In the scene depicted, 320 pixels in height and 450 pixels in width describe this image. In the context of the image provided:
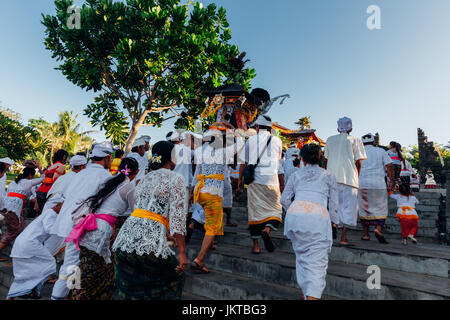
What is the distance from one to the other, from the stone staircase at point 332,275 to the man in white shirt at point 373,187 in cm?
116

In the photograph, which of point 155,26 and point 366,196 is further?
point 155,26

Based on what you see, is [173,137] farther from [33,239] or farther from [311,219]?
[311,219]

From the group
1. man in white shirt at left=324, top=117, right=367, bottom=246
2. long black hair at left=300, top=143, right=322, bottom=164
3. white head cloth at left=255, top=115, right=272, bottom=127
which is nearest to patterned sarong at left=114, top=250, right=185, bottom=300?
long black hair at left=300, top=143, right=322, bottom=164

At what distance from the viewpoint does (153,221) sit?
236 centimetres

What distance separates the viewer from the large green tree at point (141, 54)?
1190 centimetres

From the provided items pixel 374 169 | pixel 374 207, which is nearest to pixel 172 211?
pixel 374 207

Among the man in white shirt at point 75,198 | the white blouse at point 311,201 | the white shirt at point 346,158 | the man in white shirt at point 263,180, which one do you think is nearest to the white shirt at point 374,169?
the white shirt at point 346,158

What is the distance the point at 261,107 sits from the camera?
45.5 feet

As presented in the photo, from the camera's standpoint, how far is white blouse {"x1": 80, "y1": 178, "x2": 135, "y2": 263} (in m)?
2.85

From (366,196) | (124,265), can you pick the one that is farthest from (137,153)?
(366,196)

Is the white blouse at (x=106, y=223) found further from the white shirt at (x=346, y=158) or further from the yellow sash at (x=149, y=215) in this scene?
the white shirt at (x=346, y=158)

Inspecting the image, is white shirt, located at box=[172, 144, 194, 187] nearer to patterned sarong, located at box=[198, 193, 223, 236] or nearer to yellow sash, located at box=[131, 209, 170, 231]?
patterned sarong, located at box=[198, 193, 223, 236]
